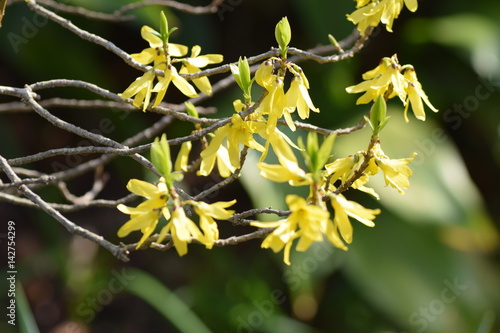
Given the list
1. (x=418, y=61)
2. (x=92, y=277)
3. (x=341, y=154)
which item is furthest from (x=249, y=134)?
(x=418, y=61)

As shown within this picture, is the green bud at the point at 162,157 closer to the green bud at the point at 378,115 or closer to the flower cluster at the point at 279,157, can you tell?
the flower cluster at the point at 279,157

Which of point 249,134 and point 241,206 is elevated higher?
point 249,134

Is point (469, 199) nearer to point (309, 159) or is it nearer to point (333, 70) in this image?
point (333, 70)

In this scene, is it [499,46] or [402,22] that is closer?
[499,46]

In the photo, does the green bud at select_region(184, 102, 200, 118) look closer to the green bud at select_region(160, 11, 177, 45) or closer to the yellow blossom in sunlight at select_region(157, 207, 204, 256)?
the green bud at select_region(160, 11, 177, 45)

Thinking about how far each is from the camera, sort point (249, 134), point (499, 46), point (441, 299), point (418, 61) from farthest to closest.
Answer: point (418, 61), point (499, 46), point (441, 299), point (249, 134)

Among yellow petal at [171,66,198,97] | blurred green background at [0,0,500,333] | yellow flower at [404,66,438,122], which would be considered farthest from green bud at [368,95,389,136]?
blurred green background at [0,0,500,333]
